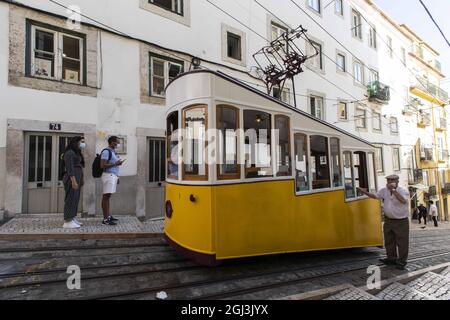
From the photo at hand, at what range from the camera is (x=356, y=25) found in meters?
18.5

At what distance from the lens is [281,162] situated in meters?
4.52

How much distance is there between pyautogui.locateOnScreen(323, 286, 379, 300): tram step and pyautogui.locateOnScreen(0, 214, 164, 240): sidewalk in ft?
12.3

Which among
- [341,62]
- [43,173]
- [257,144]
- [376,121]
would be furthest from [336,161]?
[376,121]

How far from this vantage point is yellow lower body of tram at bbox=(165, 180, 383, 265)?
12.5 feet

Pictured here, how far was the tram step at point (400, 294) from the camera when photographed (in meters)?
3.83

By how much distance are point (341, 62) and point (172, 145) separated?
52.3ft

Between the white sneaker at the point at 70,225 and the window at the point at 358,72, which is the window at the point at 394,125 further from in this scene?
the white sneaker at the point at 70,225

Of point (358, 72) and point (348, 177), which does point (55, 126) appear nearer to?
point (348, 177)

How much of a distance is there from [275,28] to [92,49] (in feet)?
29.3

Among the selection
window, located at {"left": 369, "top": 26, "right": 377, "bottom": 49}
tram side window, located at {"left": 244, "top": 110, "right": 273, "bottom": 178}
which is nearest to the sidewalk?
tram side window, located at {"left": 244, "top": 110, "right": 273, "bottom": 178}

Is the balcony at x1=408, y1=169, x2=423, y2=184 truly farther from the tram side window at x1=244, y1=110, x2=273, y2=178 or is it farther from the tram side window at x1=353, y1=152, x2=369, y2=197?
the tram side window at x1=244, y1=110, x2=273, y2=178

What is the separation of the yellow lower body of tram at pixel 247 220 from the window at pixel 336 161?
392 millimetres

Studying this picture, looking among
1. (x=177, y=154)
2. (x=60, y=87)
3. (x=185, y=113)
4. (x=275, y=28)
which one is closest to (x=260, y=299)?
(x=177, y=154)

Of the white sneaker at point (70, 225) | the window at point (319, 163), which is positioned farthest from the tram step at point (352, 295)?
the white sneaker at point (70, 225)
